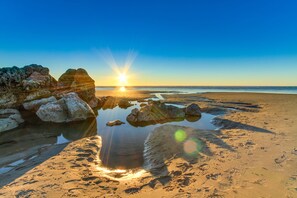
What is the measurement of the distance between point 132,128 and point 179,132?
4.44 m

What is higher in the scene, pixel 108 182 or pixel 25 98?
pixel 25 98

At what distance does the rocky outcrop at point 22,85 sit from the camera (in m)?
18.2

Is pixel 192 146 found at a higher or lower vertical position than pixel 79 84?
lower

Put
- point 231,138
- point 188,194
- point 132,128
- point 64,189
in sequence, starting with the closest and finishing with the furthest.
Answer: point 188,194
point 64,189
point 231,138
point 132,128

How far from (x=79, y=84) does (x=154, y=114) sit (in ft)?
51.3

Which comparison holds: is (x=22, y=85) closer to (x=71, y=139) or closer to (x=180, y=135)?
(x=71, y=139)

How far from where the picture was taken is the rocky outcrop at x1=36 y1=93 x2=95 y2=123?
16.1 meters

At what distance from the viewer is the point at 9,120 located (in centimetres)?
1391

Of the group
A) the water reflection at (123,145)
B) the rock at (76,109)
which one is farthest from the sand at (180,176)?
the rock at (76,109)

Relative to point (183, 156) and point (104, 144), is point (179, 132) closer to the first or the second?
point (183, 156)

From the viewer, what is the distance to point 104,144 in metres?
10.1

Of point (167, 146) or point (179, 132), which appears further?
point (179, 132)

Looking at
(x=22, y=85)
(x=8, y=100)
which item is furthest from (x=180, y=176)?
(x=22, y=85)

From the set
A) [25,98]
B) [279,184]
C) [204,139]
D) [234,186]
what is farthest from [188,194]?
[25,98]
